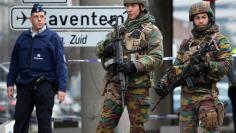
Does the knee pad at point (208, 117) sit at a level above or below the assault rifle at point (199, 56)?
below

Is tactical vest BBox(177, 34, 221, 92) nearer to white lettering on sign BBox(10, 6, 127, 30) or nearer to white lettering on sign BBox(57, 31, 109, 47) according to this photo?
white lettering on sign BBox(10, 6, 127, 30)

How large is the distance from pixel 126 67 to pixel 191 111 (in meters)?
0.94

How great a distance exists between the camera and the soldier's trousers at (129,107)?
9.18 m

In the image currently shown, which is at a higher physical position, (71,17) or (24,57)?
(71,17)

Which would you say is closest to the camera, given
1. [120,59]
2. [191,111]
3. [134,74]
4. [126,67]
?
[126,67]

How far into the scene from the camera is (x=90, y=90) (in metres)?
11.9

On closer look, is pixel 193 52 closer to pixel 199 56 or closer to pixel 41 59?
pixel 199 56

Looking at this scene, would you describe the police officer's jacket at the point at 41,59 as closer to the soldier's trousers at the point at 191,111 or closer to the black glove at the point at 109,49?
the black glove at the point at 109,49

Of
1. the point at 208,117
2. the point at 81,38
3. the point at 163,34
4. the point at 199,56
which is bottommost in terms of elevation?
the point at 208,117

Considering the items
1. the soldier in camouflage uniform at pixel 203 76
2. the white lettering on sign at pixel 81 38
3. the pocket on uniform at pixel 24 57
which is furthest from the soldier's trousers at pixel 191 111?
the white lettering on sign at pixel 81 38

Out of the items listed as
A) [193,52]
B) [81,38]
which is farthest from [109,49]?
[81,38]

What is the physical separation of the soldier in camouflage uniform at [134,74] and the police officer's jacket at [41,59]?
38.0 inches

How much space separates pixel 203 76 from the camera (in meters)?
9.25

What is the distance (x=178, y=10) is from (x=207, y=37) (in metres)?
39.8
